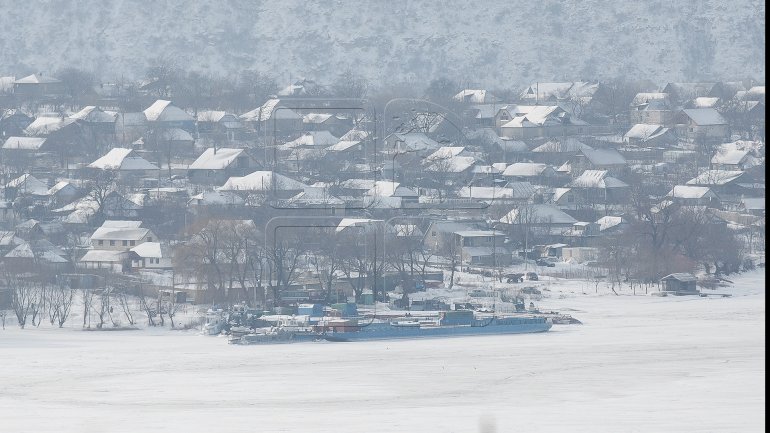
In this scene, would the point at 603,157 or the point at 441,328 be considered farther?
the point at 603,157

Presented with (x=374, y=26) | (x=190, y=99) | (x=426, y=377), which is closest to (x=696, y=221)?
(x=426, y=377)

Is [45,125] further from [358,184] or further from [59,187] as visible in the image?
[358,184]

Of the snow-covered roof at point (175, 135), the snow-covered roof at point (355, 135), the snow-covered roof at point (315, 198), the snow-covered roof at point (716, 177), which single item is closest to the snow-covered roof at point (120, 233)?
the snow-covered roof at point (315, 198)

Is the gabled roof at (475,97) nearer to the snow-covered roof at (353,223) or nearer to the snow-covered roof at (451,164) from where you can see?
the snow-covered roof at (451,164)

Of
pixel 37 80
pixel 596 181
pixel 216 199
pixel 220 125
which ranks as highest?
pixel 37 80

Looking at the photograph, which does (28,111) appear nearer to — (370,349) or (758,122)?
(758,122)

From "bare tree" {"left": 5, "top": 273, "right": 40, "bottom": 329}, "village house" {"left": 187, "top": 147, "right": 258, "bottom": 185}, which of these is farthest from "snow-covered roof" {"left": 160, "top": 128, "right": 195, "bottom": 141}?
"bare tree" {"left": 5, "top": 273, "right": 40, "bottom": 329}

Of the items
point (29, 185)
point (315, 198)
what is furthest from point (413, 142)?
point (29, 185)
